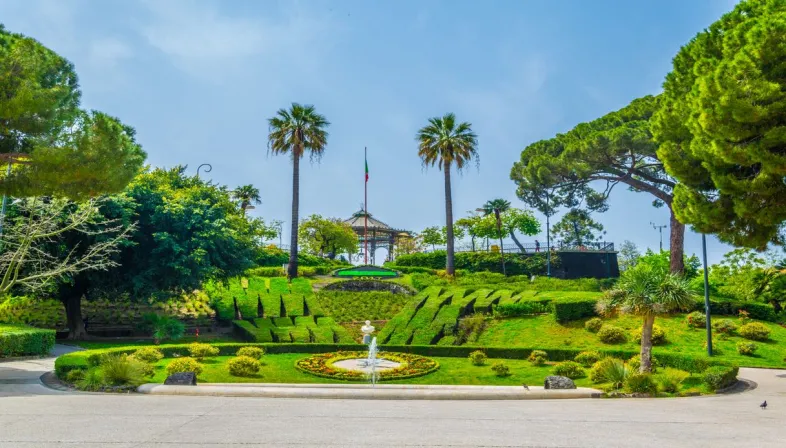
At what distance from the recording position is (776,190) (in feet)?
50.7

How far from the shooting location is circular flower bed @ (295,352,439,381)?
17.6 metres

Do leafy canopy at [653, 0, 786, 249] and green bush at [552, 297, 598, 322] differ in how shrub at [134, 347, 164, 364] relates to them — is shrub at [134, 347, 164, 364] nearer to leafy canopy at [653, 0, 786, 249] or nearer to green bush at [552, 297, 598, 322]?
green bush at [552, 297, 598, 322]

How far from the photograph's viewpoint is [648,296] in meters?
17.8

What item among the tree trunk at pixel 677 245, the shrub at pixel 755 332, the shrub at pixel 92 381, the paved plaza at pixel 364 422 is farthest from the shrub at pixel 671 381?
the tree trunk at pixel 677 245

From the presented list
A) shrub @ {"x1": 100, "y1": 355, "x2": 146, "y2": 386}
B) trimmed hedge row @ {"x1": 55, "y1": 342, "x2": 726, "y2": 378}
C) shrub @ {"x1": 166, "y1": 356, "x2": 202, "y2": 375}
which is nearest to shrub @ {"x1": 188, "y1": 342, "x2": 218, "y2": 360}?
trimmed hedge row @ {"x1": 55, "y1": 342, "x2": 726, "y2": 378}

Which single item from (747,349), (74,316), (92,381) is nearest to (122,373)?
(92,381)

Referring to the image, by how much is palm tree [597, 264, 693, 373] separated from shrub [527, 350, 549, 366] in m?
3.30

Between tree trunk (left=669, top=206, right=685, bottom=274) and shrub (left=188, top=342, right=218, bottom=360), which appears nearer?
shrub (left=188, top=342, right=218, bottom=360)

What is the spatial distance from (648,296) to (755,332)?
978 cm

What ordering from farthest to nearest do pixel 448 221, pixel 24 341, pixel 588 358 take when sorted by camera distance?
pixel 448 221 < pixel 24 341 < pixel 588 358

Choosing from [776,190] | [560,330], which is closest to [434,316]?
[560,330]

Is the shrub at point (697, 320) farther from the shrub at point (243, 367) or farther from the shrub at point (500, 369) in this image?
the shrub at point (243, 367)

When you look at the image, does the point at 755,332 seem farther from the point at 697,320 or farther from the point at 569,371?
the point at 569,371

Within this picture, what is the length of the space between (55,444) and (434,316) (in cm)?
2216
